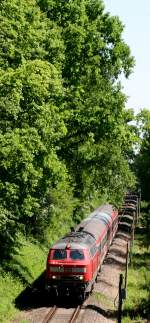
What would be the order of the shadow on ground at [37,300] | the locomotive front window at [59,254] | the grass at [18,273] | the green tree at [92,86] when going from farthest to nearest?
the green tree at [92,86]
the locomotive front window at [59,254]
the shadow on ground at [37,300]
the grass at [18,273]

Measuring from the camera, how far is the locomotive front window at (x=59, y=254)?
23819 millimetres

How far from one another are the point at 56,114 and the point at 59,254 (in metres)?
6.71

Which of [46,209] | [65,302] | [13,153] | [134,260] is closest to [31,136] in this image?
[13,153]

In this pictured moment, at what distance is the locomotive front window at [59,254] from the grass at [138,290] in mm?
3866

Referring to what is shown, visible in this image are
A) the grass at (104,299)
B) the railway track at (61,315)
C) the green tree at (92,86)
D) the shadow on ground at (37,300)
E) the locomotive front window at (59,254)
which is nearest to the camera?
the railway track at (61,315)

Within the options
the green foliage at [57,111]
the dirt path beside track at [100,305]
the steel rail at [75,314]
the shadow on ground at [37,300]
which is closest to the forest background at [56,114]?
the green foliage at [57,111]

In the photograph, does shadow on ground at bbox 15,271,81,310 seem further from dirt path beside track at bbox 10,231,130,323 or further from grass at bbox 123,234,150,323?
grass at bbox 123,234,150,323

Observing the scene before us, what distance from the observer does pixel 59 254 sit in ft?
78.7

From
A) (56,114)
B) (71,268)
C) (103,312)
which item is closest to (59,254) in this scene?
(71,268)

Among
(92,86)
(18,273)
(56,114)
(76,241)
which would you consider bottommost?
(18,273)

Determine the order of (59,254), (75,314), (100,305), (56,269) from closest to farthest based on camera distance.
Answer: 1. (75,314)
2. (56,269)
3. (100,305)
4. (59,254)

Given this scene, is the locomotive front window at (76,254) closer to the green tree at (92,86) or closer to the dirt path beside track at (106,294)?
the dirt path beside track at (106,294)

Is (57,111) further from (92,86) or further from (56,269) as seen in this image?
(56,269)

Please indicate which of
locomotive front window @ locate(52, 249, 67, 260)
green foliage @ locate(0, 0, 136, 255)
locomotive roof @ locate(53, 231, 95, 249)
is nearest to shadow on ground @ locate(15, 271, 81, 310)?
locomotive front window @ locate(52, 249, 67, 260)
